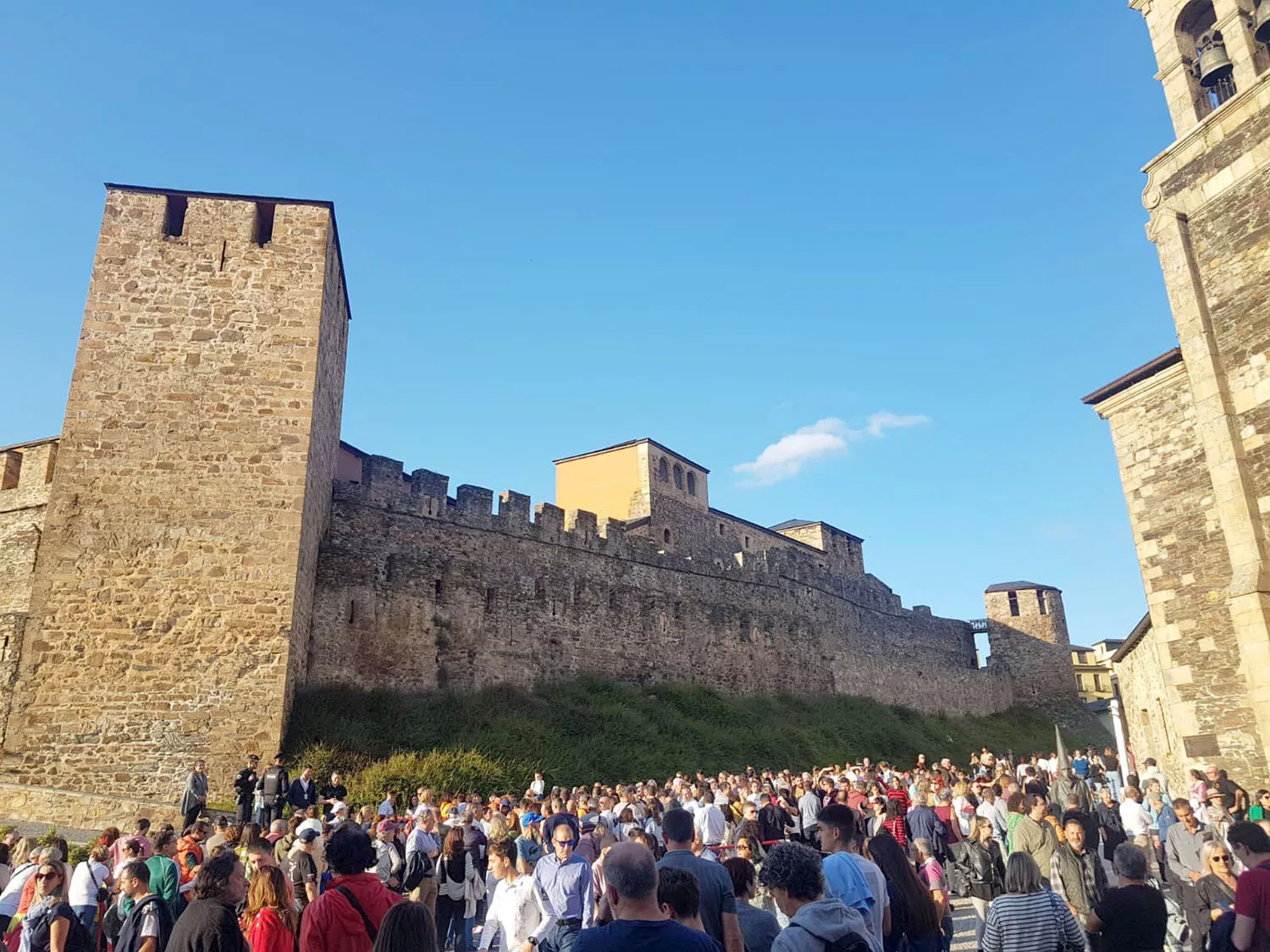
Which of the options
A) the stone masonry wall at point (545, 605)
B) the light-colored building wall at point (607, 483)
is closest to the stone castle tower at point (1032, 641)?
the stone masonry wall at point (545, 605)

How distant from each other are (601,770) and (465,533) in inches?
263

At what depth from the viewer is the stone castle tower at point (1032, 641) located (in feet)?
135

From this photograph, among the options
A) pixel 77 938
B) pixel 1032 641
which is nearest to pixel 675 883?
pixel 77 938

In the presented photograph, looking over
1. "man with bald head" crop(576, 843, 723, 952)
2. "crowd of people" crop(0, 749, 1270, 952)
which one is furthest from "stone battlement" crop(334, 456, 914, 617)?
"man with bald head" crop(576, 843, 723, 952)

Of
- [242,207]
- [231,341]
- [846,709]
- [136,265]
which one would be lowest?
[846,709]

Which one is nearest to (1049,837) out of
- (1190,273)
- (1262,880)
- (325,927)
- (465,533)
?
(1262,880)

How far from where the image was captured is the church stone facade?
1396 cm

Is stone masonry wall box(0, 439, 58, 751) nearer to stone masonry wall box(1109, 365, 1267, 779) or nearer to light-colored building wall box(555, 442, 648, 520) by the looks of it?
stone masonry wall box(1109, 365, 1267, 779)

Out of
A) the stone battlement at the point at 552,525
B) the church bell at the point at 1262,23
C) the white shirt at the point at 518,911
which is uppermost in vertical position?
the church bell at the point at 1262,23

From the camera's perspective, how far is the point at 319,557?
18531 mm

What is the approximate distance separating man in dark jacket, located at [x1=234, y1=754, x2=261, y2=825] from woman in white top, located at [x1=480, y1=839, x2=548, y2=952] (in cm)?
774

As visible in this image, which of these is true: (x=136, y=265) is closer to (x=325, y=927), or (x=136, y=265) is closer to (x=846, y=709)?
(x=325, y=927)

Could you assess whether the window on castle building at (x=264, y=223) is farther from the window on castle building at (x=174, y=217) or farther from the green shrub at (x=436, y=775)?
the green shrub at (x=436, y=775)

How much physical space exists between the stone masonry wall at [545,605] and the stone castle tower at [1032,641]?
10449mm
